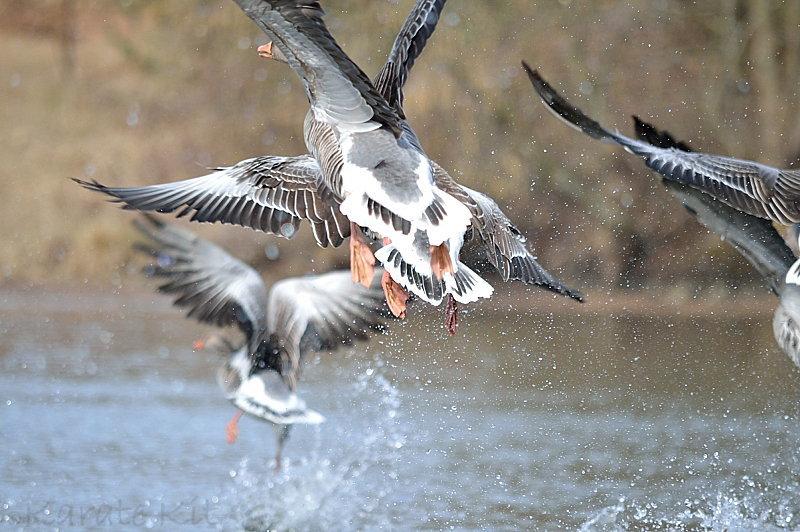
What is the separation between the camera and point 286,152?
14.0 meters

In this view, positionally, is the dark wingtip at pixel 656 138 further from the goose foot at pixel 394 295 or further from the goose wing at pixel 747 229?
the goose foot at pixel 394 295

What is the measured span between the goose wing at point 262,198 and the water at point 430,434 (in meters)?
1.69

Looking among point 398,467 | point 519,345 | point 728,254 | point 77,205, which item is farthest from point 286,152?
point 398,467

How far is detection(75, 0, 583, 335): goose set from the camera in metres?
4.31

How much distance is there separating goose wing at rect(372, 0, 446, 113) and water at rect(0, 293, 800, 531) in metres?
2.31

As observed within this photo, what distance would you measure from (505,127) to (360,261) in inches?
370

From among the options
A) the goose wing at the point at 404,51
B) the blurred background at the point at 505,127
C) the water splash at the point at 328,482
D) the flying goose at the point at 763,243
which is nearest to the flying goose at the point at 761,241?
the flying goose at the point at 763,243

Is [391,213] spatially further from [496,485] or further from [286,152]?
[286,152]

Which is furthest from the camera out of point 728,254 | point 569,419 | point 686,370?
point 728,254

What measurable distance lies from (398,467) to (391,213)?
2689 mm

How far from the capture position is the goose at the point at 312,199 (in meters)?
4.31

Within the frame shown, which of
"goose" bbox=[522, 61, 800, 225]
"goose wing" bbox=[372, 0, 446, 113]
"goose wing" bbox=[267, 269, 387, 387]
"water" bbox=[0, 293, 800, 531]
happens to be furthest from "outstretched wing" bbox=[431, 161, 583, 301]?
"goose wing" bbox=[267, 269, 387, 387]

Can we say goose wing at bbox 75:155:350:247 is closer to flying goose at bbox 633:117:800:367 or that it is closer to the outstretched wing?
the outstretched wing

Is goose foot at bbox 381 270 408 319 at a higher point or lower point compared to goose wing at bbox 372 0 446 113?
lower
